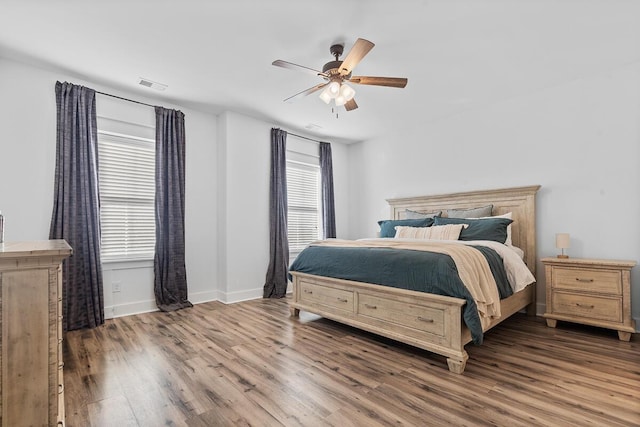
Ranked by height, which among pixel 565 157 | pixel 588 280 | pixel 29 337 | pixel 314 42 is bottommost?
pixel 588 280

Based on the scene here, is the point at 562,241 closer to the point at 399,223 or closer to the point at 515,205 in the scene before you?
the point at 515,205

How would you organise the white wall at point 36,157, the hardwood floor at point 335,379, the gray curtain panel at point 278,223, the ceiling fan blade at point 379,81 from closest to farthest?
the hardwood floor at point 335,379 < the ceiling fan blade at point 379,81 < the white wall at point 36,157 < the gray curtain panel at point 278,223

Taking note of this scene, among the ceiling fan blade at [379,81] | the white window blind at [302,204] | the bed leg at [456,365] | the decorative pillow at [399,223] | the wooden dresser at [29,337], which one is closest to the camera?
the wooden dresser at [29,337]

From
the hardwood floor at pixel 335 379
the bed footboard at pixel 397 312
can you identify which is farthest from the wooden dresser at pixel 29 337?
the bed footboard at pixel 397 312

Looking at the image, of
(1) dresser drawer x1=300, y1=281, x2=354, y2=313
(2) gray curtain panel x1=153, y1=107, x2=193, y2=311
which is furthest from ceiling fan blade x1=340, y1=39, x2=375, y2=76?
(2) gray curtain panel x1=153, y1=107, x2=193, y2=311

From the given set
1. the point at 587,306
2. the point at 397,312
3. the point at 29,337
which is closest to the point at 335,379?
the point at 397,312

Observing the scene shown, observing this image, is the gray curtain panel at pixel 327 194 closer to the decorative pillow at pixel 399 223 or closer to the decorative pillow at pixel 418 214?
the decorative pillow at pixel 399 223

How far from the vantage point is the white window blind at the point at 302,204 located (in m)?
5.15

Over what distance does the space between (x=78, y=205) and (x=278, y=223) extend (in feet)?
7.72

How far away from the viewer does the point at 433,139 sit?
15.3 ft

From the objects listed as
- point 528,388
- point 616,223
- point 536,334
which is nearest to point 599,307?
point 536,334

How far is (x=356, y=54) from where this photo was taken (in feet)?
7.80

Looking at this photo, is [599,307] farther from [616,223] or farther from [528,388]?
[528,388]

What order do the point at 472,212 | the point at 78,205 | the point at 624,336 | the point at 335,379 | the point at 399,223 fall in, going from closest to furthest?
the point at 335,379 → the point at 624,336 → the point at 78,205 → the point at 472,212 → the point at 399,223
